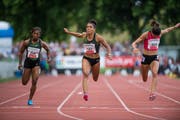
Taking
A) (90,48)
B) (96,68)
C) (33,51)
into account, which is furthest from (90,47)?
(33,51)

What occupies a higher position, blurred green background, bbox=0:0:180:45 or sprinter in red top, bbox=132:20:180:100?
blurred green background, bbox=0:0:180:45

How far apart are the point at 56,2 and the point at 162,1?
9448mm

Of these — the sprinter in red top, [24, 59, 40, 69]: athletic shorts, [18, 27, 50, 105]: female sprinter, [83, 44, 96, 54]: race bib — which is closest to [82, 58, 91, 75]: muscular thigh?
[83, 44, 96, 54]: race bib

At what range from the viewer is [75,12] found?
60906mm

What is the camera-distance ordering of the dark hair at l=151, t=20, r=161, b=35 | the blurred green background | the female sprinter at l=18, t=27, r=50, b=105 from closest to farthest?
the female sprinter at l=18, t=27, r=50, b=105
the dark hair at l=151, t=20, r=161, b=35
the blurred green background

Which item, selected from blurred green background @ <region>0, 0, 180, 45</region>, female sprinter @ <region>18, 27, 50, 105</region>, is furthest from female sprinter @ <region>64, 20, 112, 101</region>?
blurred green background @ <region>0, 0, 180, 45</region>

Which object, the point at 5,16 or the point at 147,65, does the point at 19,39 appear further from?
the point at 147,65

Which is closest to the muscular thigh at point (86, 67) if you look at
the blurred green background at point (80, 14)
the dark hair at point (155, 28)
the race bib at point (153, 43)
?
the race bib at point (153, 43)

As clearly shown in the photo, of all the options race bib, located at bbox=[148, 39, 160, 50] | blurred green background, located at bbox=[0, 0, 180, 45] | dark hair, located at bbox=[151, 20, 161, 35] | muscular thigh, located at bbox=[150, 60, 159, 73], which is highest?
blurred green background, located at bbox=[0, 0, 180, 45]

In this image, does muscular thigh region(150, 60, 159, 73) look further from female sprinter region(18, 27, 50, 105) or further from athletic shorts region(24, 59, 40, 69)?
athletic shorts region(24, 59, 40, 69)

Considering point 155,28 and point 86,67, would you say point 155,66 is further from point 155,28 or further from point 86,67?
point 86,67

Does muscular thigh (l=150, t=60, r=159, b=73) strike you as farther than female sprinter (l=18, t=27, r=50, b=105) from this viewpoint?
Yes

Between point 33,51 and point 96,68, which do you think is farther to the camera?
point 96,68

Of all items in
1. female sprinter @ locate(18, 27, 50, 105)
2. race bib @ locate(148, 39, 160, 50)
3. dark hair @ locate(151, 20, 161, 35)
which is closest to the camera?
female sprinter @ locate(18, 27, 50, 105)
